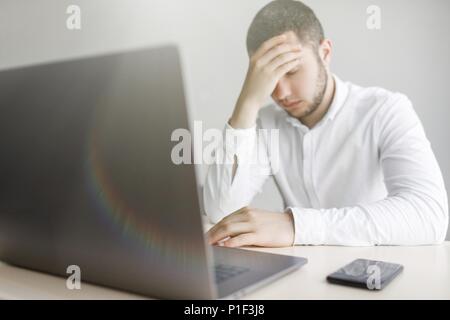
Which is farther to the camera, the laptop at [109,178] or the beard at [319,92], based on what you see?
the beard at [319,92]

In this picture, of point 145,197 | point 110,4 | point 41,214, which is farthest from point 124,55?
point 110,4

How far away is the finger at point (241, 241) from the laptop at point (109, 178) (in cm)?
21

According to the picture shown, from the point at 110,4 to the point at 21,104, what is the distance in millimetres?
1794

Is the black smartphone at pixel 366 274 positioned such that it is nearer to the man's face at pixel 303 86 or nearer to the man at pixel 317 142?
the man at pixel 317 142

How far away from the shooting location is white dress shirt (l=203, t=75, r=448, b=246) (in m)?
0.88

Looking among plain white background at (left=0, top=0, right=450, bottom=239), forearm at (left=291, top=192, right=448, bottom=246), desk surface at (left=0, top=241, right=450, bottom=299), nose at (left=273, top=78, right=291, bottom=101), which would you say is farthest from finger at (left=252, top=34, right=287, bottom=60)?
plain white background at (left=0, top=0, right=450, bottom=239)

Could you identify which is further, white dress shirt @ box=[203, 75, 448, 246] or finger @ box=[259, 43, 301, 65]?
finger @ box=[259, 43, 301, 65]

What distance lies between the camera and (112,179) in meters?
0.46

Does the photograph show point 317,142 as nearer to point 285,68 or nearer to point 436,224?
point 285,68

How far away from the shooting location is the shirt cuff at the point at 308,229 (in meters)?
0.87

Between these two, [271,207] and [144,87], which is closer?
[144,87]

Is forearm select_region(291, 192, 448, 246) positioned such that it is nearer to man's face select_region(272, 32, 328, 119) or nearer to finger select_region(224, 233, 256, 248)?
finger select_region(224, 233, 256, 248)

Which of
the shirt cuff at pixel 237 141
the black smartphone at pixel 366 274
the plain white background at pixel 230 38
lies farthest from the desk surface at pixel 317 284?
the plain white background at pixel 230 38

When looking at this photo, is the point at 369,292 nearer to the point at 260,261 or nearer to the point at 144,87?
the point at 260,261
